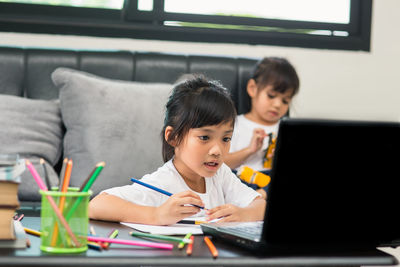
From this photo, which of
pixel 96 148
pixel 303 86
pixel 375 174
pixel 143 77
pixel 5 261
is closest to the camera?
pixel 5 261

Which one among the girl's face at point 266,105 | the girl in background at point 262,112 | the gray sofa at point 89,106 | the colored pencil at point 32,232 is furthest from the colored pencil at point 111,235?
the girl's face at point 266,105

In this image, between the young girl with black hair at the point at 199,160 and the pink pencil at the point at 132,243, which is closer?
the pink pencil at the point at 132,243

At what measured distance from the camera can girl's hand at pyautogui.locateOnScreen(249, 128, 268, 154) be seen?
2.26 meters

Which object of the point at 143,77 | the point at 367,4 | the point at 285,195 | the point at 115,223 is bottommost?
the point at 115,223

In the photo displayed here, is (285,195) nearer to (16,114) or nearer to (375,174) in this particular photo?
(375,174)

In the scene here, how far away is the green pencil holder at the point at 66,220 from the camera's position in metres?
0.77

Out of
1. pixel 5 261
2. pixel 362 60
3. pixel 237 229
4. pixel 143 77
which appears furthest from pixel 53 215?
pixel 362 60

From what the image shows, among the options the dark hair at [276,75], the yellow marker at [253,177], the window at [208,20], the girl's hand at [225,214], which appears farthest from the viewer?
the window at [208,20]

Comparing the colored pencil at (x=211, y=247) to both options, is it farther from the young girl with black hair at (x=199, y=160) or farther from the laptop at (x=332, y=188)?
the young girl with black hair at (x=199, y=160)

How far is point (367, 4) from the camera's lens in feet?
9.65

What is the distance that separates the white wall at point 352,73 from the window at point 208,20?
0.05m

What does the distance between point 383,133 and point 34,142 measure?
149 centimetres

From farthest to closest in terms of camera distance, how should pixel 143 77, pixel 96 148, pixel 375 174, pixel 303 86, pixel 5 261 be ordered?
pixel 303 86 < pixel 143 77 < pixel 96 148 < pixel 375 174 < pixel 5 261

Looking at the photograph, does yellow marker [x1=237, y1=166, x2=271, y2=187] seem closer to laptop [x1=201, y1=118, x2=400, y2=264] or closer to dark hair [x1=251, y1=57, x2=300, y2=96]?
dark hair [x1=251, y1=57, x2=300, y2=96]
